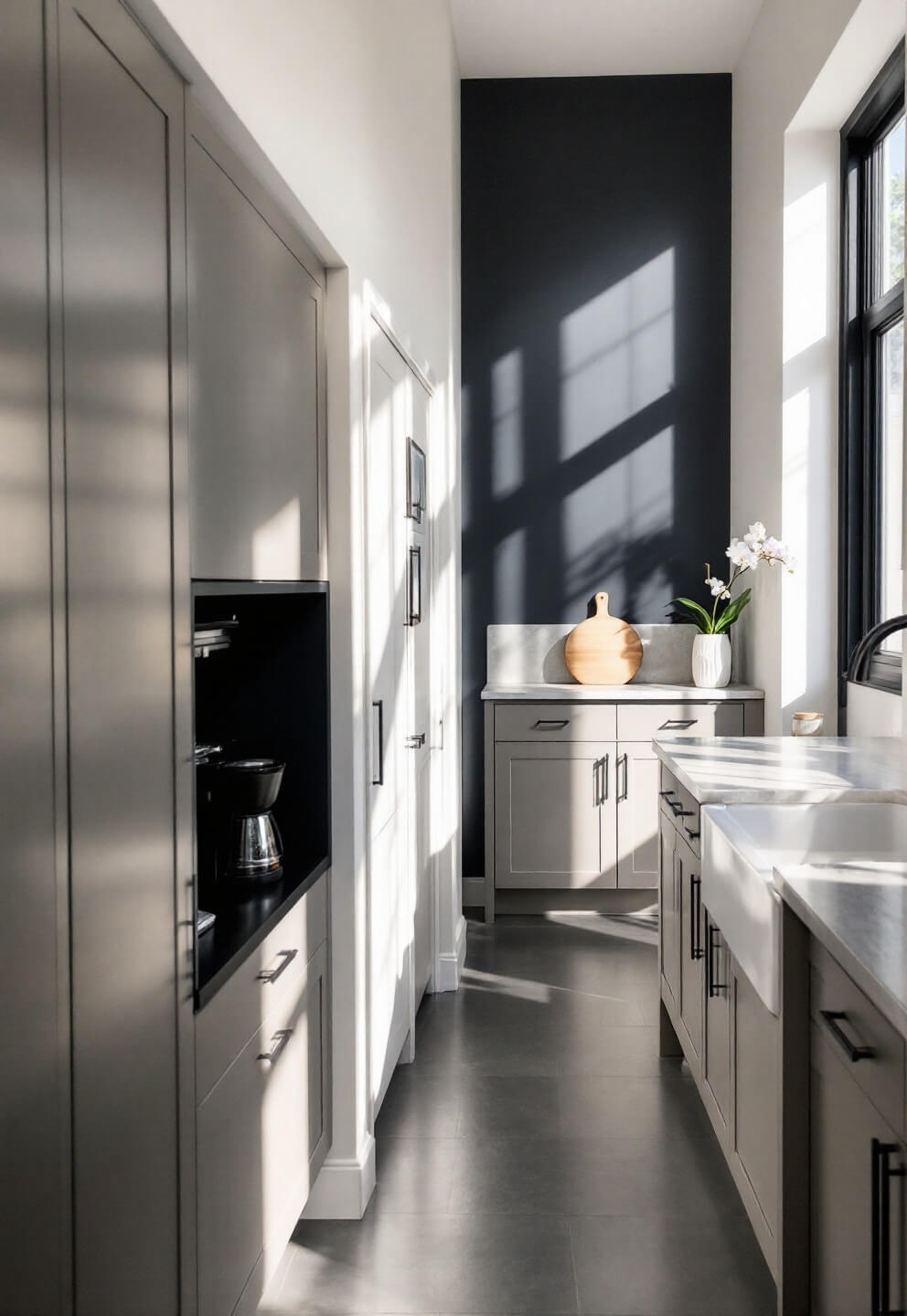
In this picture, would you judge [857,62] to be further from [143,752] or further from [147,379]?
[143,752]

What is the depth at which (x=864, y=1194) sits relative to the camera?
59.7 inches

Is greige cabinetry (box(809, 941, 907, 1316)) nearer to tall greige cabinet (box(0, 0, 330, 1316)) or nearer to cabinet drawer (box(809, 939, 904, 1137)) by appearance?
cabinet drawer (box(809, 939, 904, 1137))

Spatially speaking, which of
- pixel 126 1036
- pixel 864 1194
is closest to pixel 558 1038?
pixel 864 1194

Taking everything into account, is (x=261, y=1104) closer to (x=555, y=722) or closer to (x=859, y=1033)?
(x=859, y=1033)

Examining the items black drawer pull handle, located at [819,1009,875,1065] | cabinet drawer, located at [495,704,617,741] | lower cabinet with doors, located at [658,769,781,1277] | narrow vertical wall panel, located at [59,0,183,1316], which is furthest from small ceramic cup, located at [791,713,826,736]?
narrow vertical wall panel, located at [59,0,183,1316]

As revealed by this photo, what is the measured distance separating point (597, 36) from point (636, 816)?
324 centimetres

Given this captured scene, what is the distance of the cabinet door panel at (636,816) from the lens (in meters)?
4.89

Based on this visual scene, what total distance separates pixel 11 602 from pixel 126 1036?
547 mm

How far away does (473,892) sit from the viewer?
5.24 meters

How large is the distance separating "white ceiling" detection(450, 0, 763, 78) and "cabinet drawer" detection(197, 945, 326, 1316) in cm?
393

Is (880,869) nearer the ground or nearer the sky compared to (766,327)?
nearer the ground

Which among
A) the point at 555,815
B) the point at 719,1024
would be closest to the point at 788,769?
the point at 719,1024

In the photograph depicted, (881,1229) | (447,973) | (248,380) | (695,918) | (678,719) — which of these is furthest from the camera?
(678,719)

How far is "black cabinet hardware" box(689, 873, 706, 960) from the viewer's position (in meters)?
2.76
